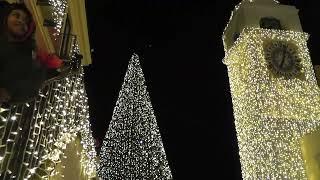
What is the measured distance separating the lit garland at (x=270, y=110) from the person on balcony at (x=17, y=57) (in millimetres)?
15479

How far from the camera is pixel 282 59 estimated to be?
1981 cm

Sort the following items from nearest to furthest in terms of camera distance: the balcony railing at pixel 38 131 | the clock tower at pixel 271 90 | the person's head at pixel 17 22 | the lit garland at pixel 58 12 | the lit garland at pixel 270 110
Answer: the person's head at pixel 17 22, the balcony railing at pixel 38 131, the lit garland at pixel 58 12, the lit garland at pixel 270 110, the clock tower at pixel 271 90

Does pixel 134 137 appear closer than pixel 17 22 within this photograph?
No

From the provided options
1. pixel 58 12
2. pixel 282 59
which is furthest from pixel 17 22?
pixel 282 59

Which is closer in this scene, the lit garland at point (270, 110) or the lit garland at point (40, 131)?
the lit garland at point (40, 131)

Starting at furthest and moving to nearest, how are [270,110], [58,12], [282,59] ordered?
1. [282,59]
2. [270,110]
3. [58,12]

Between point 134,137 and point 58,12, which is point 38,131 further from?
point 134,137

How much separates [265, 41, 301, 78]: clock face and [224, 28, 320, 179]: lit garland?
1.07 feet

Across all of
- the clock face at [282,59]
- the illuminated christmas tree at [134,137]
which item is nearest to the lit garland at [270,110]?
the clock face at [282,59]

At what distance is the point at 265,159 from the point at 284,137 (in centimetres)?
145

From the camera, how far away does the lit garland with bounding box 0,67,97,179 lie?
3.93m

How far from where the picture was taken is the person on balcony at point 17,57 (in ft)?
9.83

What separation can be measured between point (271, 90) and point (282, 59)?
2150 mm

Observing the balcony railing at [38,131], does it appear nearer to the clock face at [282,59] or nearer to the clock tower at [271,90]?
the clock tower at [271,90]
